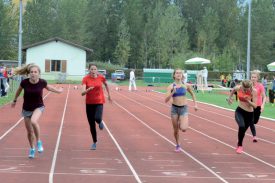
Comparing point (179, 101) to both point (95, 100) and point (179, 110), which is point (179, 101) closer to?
A: point (179, 110)

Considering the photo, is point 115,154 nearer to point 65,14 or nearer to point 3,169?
point 3,169

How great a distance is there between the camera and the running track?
28.9 ft

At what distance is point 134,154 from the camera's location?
1122cm

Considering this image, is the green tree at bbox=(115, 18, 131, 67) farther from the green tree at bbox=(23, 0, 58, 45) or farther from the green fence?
the green fence

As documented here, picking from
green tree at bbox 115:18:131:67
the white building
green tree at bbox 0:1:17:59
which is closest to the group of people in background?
the white building

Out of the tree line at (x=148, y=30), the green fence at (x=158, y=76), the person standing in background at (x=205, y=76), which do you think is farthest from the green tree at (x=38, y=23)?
the person standing in background at (x=205, y=76)

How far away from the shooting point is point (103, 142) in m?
13.1

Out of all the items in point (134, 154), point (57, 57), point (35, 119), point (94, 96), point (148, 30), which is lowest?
point (134, 154)

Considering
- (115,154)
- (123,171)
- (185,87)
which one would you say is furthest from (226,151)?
(123,171)

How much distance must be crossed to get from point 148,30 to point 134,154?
75676 mm

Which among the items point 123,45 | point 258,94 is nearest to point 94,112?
point 258,94

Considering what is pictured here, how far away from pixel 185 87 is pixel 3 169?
4194mm

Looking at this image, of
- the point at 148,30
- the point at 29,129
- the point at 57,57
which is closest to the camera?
the point at 29,129

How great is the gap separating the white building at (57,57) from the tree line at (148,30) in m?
20.6
